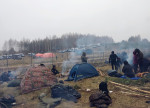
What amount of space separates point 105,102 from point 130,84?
3272 millimetres

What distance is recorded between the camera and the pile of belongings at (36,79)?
8.66m

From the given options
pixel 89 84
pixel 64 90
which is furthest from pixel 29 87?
pixel 89 84

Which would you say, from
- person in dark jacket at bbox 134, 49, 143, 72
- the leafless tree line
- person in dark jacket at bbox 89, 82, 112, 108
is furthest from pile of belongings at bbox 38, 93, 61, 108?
the leafless tree line

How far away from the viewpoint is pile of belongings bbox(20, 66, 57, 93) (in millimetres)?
8658

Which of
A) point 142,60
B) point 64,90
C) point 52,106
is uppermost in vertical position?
point 142,60

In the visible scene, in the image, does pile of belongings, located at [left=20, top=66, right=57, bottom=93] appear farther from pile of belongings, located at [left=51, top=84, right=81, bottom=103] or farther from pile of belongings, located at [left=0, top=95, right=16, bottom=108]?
pile of belongings, located at [left=51, top=84, right=81, bottom=103]

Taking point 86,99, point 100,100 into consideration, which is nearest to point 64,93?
point 86,99

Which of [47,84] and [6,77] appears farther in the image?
[6,77]

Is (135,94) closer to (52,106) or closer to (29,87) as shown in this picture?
(52,106)

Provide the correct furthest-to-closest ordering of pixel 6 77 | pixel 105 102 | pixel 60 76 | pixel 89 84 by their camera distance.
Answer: pixel 60 76, pixel 6 77, pixel 89 84, pixel 105 102

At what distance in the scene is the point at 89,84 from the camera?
970cm

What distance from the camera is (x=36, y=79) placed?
8.95 metres

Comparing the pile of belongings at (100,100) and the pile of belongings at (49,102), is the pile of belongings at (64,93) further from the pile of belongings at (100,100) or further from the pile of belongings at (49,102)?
the pile of belongings at (100,100)

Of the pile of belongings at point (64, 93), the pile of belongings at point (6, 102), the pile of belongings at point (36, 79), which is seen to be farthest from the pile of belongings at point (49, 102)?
the pile of belongings at point (36, 79)
